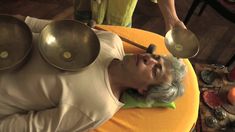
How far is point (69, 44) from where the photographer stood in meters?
1.37

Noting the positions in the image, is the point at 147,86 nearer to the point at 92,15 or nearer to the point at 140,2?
the point at 92,15

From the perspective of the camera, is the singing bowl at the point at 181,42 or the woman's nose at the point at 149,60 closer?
the woman's nose at the point at 149,60

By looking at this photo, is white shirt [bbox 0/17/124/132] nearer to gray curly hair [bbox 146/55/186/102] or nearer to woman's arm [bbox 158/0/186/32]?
gray curly hair [bbox 146/55/186/102]

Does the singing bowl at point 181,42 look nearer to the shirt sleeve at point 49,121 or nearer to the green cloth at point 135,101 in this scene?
the green cloth at point 135,101

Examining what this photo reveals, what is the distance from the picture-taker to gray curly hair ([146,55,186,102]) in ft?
4.54

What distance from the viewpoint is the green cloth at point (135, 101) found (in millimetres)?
1463

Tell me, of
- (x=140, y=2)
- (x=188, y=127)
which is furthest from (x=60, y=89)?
(x=140, y=2)

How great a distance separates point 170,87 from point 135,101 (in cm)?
19

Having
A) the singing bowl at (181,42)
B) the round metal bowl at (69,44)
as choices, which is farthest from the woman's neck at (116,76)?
the singing bowl at (181,42)

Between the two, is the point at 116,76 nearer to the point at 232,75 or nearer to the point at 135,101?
the point at 135,101

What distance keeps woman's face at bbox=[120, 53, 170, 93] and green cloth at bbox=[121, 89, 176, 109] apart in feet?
0.25

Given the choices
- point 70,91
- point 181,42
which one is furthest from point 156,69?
point 70,91

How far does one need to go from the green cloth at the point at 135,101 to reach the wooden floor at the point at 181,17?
103 centimetres

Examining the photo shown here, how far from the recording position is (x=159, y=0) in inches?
64.4
